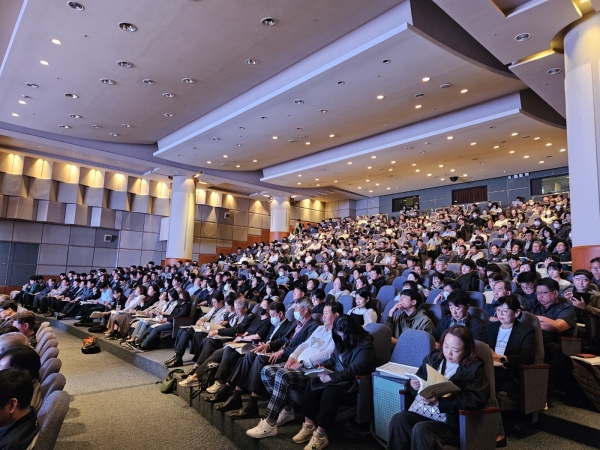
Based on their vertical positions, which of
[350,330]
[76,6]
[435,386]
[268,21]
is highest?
[268,21]

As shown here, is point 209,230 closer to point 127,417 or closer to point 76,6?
point 76,6

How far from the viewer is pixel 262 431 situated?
9.01 ft

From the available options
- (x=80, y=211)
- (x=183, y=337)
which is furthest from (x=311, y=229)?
(x=183, y=337)

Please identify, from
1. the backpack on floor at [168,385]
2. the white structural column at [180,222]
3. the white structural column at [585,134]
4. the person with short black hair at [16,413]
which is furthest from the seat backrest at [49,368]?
the white structural column at [180,222]

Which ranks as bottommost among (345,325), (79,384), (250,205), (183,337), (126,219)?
(79,384)

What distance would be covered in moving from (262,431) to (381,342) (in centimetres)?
102

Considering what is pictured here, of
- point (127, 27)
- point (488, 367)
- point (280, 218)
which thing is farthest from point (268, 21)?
point (280, 218)

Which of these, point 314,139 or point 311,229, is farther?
point 311,229

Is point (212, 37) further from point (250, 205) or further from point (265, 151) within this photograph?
point (250, 205)

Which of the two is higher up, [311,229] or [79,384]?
[311,229]

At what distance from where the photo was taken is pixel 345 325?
2.82 meters

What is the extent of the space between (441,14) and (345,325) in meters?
5.52

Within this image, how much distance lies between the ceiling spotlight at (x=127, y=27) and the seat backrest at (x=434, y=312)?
5677 millimetres

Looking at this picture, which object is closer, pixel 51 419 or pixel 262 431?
pixel 51 419
